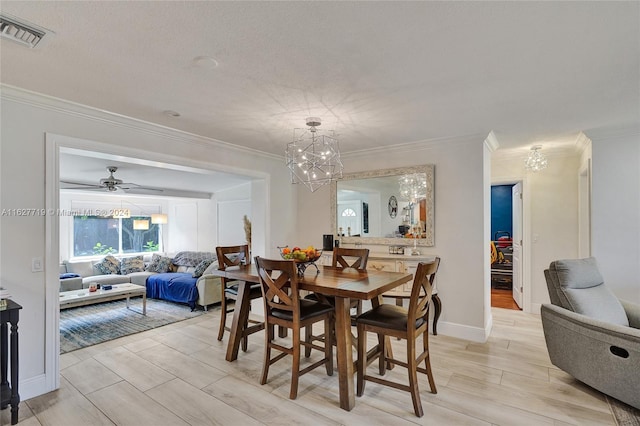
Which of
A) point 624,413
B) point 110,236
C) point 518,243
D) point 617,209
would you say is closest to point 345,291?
point 624,413

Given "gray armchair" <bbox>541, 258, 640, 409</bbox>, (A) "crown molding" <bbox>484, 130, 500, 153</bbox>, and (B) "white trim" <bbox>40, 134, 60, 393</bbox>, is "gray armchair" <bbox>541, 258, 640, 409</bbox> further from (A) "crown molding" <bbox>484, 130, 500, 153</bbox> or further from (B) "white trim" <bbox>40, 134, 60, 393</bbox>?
(B) "white trim" <bbox>40, 134, 60, 393</bbox>

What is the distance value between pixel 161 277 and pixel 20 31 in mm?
4953

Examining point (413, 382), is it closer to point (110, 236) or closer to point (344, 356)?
point (344, 356)

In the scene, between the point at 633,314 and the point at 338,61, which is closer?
the point at 338,61

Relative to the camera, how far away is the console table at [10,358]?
2.21 metres

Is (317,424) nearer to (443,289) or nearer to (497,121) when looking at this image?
(443,289)

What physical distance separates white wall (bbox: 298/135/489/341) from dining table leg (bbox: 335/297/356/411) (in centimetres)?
204

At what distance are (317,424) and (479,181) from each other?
3.09 meters

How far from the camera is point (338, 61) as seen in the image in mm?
2043

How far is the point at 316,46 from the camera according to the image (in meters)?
1.87

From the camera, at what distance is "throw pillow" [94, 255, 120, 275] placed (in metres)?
6.70

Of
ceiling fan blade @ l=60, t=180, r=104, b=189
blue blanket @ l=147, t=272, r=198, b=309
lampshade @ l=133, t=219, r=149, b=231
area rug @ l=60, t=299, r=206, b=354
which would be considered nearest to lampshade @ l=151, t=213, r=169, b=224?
lampshade @ l=133, t=219, r=149, b=231

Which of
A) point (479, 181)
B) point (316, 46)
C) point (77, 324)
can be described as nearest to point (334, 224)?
point (479, 181)

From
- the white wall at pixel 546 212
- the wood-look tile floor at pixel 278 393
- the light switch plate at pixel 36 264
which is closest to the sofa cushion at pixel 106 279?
the wood-look tile floor at pixel 278 393
